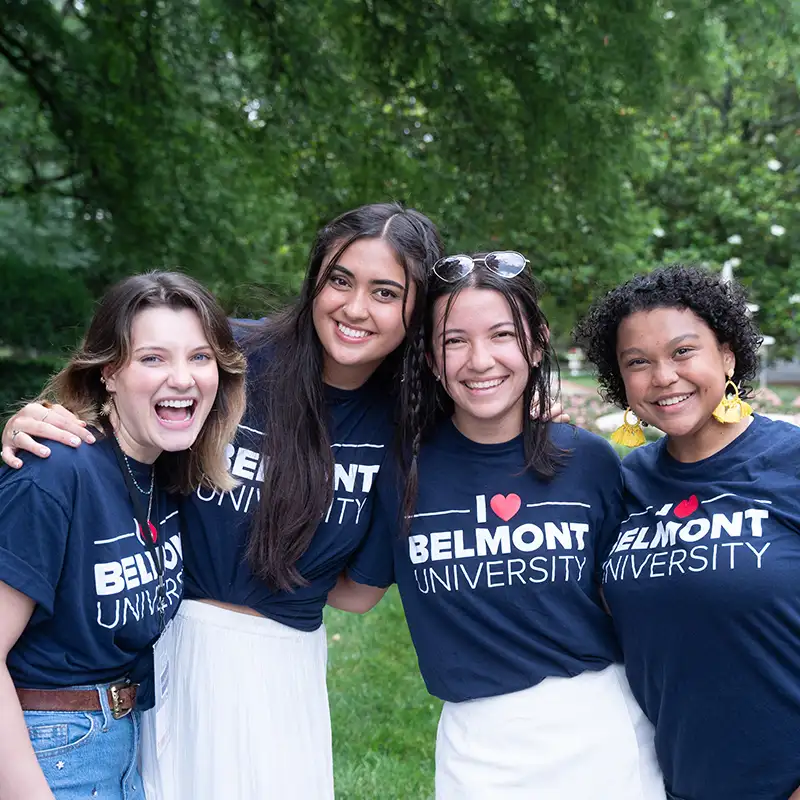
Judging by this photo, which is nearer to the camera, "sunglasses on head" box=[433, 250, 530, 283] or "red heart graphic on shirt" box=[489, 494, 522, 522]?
"red heart graphic on shirt" box=[489, 494, 522, 522]

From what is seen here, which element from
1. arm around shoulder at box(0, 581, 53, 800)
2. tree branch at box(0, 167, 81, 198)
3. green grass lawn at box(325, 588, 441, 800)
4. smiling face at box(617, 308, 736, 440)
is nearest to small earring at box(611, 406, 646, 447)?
smiling face at box(617, 308, 736, 440)

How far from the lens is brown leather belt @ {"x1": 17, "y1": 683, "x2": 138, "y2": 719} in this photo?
78.0 inches

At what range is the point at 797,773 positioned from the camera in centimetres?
205

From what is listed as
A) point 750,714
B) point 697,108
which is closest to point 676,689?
point 750,714

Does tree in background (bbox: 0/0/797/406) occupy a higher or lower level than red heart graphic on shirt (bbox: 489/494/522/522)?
higher

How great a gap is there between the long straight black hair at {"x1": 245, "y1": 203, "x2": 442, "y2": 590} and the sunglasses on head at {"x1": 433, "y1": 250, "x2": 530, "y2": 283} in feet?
0.32

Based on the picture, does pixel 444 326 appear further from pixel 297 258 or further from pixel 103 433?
pixel 297 258

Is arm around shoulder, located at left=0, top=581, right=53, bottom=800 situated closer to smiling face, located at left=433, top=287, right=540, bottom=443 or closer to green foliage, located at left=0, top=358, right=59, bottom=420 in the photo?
smiling face, located at left=433, top=287, right=540, bottom=443

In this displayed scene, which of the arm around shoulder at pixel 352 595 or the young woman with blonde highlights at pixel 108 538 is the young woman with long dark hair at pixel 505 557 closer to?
the arm around shoulder at pixel 352 595

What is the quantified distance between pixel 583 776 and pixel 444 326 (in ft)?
3.92

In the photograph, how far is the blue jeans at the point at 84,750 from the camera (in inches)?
77.7

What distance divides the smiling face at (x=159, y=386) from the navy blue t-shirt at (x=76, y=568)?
0.32ft

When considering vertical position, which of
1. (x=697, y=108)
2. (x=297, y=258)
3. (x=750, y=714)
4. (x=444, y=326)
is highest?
(x=697, y=108)

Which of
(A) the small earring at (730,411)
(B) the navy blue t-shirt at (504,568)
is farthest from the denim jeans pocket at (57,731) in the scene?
(A) the small earring at (730,411)
